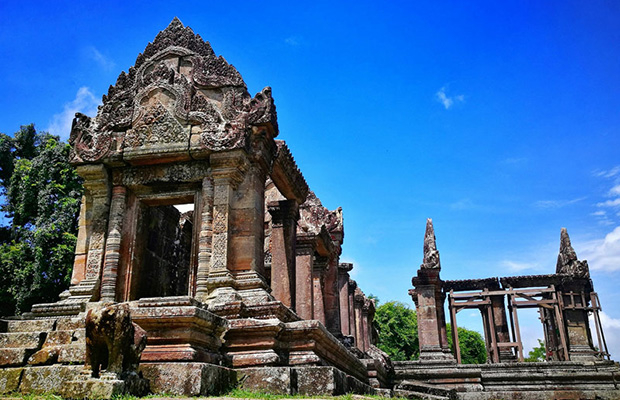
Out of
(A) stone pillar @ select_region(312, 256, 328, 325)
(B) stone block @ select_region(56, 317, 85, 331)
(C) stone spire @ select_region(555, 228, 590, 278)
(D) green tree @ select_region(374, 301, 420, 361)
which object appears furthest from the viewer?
(D) green tree @ select_region(374, 301, 420, 361)

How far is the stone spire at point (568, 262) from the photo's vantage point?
2748 centimetres

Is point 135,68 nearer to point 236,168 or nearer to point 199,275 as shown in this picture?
point 236,168

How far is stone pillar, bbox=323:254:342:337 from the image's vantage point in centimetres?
1517

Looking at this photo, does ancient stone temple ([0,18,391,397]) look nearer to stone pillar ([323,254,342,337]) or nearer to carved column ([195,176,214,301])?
carved column ([195,176,214,301])

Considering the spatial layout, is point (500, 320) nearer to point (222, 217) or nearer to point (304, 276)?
point (304, 276)

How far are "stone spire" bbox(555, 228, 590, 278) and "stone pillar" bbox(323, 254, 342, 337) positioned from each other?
1689cm

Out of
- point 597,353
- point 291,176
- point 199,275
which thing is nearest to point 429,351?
point 597,353

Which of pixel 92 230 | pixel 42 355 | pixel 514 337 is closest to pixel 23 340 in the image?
pixel 42 355

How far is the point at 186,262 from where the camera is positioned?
12617mm

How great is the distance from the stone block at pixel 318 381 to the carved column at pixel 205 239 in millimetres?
2284

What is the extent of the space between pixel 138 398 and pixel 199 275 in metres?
3.61

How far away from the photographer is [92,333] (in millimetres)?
5684

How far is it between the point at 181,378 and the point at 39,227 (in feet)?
56.7

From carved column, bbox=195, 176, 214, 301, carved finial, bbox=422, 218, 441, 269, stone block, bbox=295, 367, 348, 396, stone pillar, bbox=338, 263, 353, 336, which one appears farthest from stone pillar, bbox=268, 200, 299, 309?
carved finial, bbox=422, 218, 441, 269
